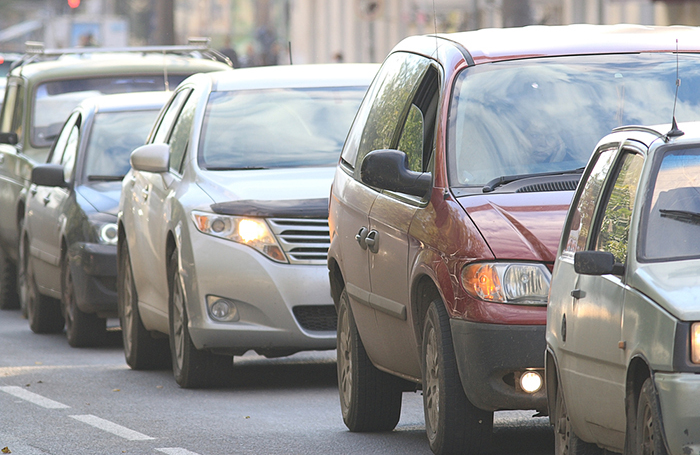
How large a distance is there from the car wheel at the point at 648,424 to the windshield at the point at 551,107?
2235mm

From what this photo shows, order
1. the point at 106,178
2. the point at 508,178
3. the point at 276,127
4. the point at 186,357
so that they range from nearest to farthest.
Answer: the point at 508,178 < the point at 186,357 < the point at 276,127 < the point at 106,178

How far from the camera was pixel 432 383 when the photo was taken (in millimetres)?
7145

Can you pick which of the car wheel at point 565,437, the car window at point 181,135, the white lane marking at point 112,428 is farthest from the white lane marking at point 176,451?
the car window at point 181,135

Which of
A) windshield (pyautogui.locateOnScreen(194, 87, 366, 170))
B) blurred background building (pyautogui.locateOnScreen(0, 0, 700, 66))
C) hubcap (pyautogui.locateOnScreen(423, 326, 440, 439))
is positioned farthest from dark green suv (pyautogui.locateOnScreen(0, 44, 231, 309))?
hubcap (pyautogui.locateOnScreen(423, 326, 440, 439))

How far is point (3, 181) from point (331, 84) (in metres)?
7.16

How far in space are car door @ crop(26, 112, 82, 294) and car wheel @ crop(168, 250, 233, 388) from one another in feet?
11.3

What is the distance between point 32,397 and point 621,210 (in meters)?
5.26

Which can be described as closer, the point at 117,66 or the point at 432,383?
the point at 432,383

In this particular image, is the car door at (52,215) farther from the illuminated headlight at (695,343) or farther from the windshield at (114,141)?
the illuminated headlight at (695,343)

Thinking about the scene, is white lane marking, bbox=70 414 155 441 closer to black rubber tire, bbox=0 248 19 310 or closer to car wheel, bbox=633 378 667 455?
car wheel, bbox=633 378 667 455

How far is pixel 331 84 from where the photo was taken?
11406mm

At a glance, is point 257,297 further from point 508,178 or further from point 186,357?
point 508,178

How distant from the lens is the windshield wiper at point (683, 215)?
5.40 metres

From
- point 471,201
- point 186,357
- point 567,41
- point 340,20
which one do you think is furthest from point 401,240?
point 340,20
